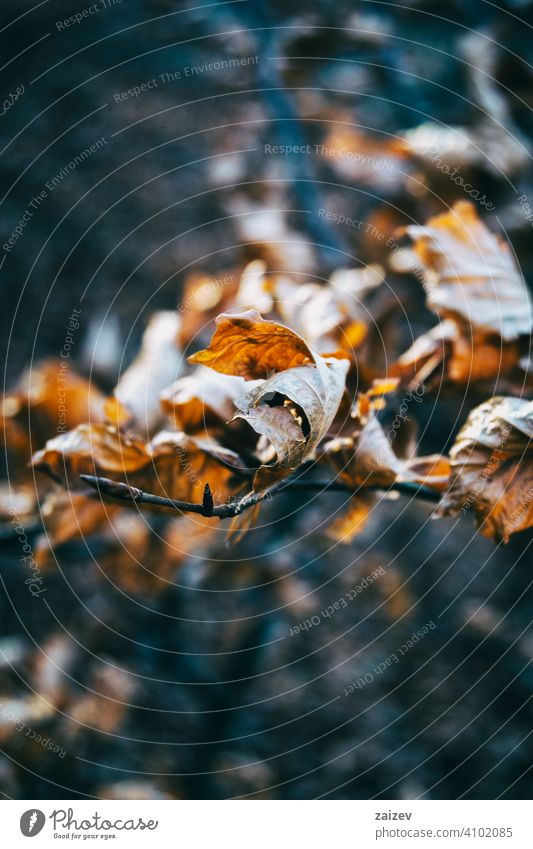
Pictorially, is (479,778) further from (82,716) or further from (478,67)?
(478,67)

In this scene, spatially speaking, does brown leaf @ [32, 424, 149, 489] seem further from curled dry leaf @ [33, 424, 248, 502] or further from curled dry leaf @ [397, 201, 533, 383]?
curled dry leaf @ [397, 201, 533, 383]

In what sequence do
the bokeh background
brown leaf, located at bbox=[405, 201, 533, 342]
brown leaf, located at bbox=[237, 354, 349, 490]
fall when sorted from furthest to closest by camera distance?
the bokeh background, brown leaf, located at bbox=[405, 201, 533, 342], brown leaf, located at bbox=[237, 354, 349, 490]

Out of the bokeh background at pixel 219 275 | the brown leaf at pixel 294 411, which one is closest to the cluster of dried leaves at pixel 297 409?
the brown leaf at pixel 294 411

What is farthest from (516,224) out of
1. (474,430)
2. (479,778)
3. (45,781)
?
(45,781)

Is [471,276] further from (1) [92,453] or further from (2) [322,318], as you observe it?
(1) [92,453]

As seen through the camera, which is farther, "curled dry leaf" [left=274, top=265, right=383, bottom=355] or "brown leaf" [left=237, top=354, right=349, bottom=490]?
"curled dry leaf" [left=274, top=265, right=383, bottom=355]

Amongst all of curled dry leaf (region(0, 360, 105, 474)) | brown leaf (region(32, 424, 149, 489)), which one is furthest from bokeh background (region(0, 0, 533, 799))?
brown leaf (region(32, 424, 149, 489))

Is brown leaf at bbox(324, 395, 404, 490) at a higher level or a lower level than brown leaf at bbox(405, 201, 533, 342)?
→ lower
